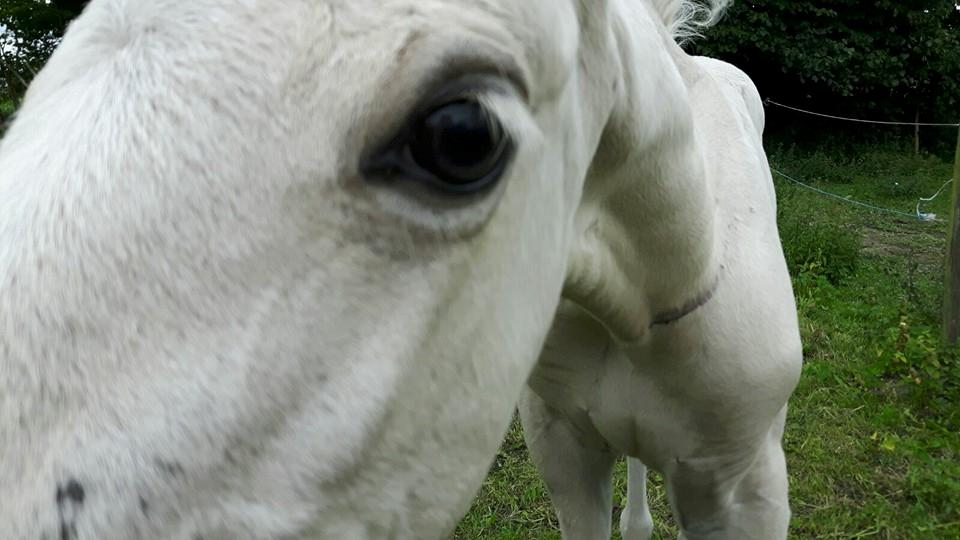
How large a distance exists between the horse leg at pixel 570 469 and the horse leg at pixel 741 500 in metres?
0.28

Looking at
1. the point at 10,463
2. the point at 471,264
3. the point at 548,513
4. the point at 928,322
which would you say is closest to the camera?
the point at 10,463

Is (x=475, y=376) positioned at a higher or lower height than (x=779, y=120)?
higher

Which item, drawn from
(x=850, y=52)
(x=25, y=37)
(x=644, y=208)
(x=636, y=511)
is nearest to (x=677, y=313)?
(x=644, y=208)

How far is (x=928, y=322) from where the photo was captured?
4.08 meters

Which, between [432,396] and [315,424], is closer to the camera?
[315,424]

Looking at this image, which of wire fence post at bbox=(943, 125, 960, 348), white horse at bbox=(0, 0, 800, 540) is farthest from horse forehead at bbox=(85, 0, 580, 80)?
wire fence post at bbox=(943, 125, 960, 348)

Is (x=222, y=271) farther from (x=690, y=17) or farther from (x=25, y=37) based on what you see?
(x=25, y=37)

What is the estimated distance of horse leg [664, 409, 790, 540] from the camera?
169 centimetres

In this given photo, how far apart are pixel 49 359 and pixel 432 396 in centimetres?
34

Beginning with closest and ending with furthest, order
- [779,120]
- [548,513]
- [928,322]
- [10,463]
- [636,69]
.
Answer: [10,463]
[636,69]
[548,513]
[928,322]
[779,120]

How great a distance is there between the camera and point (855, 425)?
11.1 ft

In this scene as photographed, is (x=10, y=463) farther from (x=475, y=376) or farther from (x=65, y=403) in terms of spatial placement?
(x=475, y=376)

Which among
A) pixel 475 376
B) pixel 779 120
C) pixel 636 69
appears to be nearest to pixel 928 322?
pixel 636 69

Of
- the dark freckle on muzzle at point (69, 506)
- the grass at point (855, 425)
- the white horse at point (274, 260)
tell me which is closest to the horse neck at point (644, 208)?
the white horse at point (274, 260)
